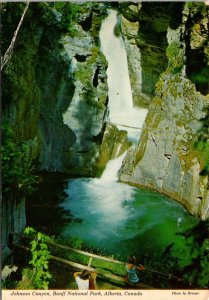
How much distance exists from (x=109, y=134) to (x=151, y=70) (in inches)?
87.2

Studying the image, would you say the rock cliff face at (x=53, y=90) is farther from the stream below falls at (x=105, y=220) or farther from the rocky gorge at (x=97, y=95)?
the stream below falls at (x=105, y=220)

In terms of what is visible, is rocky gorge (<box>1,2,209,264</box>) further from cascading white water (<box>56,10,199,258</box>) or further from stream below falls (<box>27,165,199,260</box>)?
cascading white water (<box>56,10,199,258</box>)

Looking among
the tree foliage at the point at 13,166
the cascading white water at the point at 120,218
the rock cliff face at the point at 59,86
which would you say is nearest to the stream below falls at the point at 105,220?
the cascading white water at the point at 120,218

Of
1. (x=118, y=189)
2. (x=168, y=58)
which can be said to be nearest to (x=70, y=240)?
(x=118, y=189)

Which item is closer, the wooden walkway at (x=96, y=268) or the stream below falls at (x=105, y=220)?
the wooden walkway at (x=96, y=268)

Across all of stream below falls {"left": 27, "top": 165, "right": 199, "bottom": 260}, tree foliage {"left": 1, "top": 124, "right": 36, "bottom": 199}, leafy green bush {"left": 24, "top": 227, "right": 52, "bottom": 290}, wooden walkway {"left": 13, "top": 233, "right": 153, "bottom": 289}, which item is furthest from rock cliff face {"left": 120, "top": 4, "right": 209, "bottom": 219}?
tree foliage {"left": 1, "top": 124, "right": 36, "bottom": 199}

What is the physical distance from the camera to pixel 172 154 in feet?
26.9

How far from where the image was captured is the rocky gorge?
5.02 metres

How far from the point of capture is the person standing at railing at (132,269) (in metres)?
4.50

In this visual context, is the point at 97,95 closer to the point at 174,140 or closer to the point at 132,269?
the point at 174,140

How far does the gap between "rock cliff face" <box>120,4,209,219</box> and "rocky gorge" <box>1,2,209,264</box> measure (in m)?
0.03

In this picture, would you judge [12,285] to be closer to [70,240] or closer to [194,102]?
[70,240]

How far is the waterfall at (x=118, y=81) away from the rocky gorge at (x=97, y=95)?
204 millimetres

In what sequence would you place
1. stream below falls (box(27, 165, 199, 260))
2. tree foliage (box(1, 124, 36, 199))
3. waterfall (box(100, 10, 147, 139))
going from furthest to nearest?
1. waterfall (box(100, 10, 147, 139))
2. stream below falls (box(27, 165, 199, 260))
3. tree foliage (box(1, 124, 36, 199))
